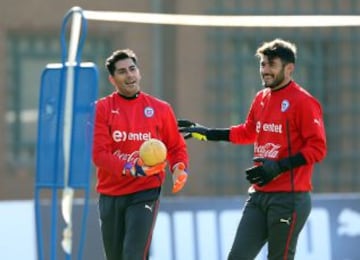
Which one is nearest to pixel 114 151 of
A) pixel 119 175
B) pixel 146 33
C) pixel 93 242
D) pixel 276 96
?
pixel 119 175

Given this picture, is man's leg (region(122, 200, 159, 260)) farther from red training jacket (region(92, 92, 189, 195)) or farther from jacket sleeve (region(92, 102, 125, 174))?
jacket sleeve (region(92, 102, 125, 174))

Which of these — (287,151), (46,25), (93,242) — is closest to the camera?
(287,151)

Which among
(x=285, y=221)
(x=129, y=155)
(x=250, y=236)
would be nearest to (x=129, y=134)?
(x=129, y=155)

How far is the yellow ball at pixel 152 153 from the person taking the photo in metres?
8.66

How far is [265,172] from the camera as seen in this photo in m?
8.70

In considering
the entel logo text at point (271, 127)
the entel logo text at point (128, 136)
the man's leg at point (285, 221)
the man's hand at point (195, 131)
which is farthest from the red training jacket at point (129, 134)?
the man's leg at point (285, 221)

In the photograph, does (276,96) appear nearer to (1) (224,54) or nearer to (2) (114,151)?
(2) (114,151)

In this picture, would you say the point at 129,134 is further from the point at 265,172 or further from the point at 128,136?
the point at 265,172

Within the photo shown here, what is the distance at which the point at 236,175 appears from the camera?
18.6m

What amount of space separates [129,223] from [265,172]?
1.05 meters

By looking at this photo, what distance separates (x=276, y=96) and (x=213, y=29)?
9.75 meters

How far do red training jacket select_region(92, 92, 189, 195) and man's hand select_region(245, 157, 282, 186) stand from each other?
0.69 metres

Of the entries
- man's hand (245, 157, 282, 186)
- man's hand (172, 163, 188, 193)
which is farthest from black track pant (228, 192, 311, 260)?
man's hand (172, 163, 188, 193)

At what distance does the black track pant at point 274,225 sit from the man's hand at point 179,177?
524 millimetres
